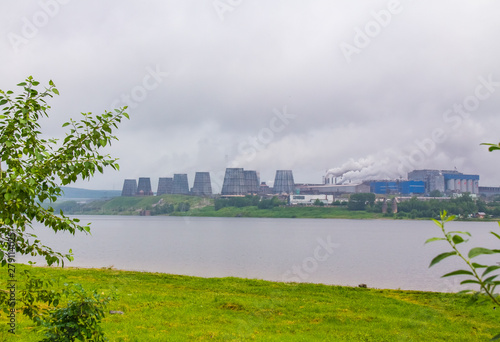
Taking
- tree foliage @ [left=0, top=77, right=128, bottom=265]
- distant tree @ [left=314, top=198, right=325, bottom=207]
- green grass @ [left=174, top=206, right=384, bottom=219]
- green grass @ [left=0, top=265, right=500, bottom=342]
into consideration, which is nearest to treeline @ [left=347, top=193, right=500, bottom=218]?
green grass @ [left=174, top=206, right=384, bottom=219]

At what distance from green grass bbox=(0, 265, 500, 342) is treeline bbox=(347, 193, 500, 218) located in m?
130

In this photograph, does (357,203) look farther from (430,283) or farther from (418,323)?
(418,323)

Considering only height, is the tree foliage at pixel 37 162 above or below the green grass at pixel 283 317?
above

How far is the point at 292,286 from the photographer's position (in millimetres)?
20891

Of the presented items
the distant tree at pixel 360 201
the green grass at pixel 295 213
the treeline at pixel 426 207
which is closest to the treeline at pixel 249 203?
the green grass at pixel 295 213

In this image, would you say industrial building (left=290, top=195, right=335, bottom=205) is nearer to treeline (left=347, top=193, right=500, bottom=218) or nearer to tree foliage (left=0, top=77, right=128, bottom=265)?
treeline (left=347, top=193, right=500, bottom=218)

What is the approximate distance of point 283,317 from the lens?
518 inches

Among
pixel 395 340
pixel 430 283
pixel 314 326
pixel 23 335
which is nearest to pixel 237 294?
pixel 314 326

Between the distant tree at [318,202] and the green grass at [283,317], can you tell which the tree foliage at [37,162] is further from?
the distant tree at [318,202]

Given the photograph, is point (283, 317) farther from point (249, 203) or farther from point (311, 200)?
point (311, 200)

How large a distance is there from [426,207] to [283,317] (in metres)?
151

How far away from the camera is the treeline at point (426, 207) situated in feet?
479

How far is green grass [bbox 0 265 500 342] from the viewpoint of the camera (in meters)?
10.6

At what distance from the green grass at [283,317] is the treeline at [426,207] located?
130 m
